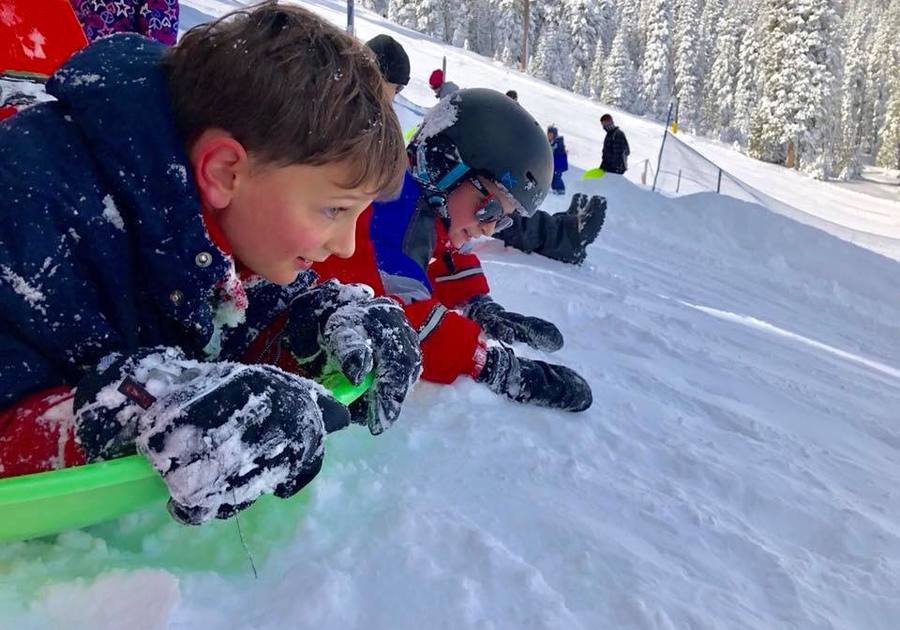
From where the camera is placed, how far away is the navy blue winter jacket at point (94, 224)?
1236 millimetres

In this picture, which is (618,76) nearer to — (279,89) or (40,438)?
(279,89)

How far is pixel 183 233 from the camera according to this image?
4.46 ft

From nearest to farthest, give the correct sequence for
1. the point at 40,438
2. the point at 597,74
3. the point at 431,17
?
the point at 40,438 → the point at 431,17 → the point at 597,74

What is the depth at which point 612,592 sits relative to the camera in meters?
1.42

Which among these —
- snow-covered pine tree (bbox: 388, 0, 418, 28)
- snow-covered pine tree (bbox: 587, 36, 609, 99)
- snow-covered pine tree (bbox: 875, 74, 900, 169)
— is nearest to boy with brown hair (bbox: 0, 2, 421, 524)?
snow-covered pine tree (bbox: 388, 0, 418, 28)

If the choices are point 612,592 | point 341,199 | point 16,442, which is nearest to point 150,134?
point 341,199

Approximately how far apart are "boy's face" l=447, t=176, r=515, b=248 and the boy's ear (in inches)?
57.7

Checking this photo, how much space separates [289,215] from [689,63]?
5168 centimetres

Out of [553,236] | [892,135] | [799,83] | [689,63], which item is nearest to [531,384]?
[553,236]

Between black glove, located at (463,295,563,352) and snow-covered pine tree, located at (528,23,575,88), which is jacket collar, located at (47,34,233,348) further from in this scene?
snow-covered pine tree, located at (528,23,575,88)

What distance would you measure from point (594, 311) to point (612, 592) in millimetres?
2489

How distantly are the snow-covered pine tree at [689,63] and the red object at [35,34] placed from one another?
1956 inches

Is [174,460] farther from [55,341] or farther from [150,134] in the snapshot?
[150,134]

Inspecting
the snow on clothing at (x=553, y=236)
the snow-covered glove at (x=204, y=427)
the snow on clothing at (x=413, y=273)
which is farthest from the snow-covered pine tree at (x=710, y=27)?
the snow-covered glove at (x=204, y=427)
